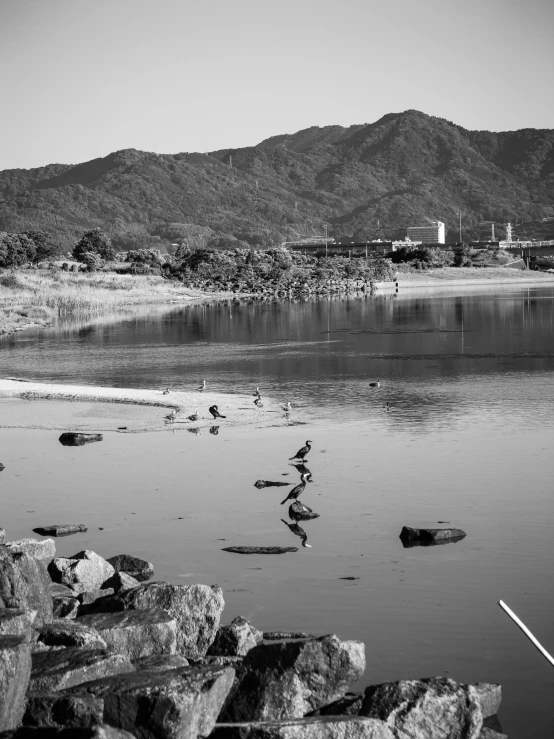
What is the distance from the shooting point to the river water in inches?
531

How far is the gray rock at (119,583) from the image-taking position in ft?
44.1

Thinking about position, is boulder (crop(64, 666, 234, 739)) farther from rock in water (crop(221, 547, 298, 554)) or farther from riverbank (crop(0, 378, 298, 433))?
riverbank (crop(0, 378, 298, 433))

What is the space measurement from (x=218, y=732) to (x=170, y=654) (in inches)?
57.9

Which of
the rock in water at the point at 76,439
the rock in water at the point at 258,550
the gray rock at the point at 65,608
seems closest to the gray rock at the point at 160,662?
the gray rock at the point at 65,608

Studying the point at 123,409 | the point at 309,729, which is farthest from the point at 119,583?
the point at 123,409

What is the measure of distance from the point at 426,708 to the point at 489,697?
4.52 feet

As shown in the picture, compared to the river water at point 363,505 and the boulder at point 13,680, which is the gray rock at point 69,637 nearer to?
the boulder at point 13,680

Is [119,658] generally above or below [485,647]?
above

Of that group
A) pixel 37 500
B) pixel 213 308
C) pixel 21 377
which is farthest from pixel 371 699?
pixel 213 308

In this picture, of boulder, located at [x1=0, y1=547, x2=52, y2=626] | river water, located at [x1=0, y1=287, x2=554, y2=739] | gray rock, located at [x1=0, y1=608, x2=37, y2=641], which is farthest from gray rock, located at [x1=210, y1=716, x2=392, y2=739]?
boulder, located at [x1=0, y1=547, x2=52, y2=626]

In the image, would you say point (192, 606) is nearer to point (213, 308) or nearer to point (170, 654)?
point (170, 654)

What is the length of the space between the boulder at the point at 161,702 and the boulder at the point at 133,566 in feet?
19.6

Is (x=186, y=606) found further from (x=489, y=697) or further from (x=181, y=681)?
(x=489, y=697)

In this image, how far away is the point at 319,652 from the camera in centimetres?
1045
